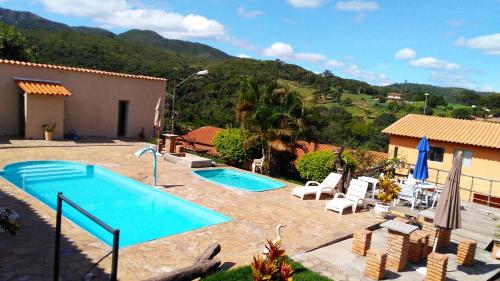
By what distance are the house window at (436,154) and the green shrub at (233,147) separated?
49.5 feet

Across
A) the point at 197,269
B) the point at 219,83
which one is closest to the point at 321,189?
the point at 197,269

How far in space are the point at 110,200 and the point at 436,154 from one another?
72.2 ft

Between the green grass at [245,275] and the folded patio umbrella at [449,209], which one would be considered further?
the folded patio umbrella at [449,209]

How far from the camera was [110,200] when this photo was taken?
→ 11586mm

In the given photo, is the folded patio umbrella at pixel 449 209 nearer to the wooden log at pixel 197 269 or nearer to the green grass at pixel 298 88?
the wooden log at pixel 197 269

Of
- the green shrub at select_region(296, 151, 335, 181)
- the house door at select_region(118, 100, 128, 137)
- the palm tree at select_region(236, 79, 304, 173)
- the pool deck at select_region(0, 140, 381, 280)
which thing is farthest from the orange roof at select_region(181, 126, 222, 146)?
the pool deck at select_region(0, 140, 381, 280)

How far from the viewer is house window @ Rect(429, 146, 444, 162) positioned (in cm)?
2589

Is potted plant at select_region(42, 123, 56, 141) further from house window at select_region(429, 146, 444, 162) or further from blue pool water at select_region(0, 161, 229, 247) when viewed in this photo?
house window at select_region(429, 146, 444, 162)

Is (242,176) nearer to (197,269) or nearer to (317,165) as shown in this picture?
(317,165)

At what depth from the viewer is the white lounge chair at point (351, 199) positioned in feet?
36.4

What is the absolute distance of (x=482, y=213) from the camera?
1214cm

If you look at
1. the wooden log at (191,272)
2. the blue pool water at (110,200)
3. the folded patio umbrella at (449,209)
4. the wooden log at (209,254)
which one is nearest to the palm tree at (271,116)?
the blue pool water at (110,200)

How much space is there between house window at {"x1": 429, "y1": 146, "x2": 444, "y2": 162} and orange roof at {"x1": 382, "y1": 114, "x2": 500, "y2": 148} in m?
0.95

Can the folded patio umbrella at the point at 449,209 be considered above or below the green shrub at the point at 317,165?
above
